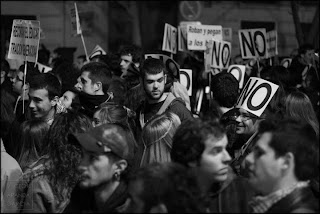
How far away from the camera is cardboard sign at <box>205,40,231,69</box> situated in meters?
12.9

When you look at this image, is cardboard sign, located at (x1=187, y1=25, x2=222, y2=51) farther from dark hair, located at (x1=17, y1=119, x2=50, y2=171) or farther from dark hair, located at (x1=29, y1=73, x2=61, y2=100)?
dark hair, located at (x1=17, y1=119, x2=50, y2=171)

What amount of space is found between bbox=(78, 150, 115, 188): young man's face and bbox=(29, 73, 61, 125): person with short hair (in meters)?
2.82

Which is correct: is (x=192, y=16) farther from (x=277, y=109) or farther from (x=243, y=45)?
(x=277, y=109)

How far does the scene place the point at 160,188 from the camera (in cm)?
424

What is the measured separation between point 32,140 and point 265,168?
2364mm

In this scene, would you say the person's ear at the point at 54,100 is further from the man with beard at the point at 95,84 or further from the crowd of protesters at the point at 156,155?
the man with beard at the point at 95,84

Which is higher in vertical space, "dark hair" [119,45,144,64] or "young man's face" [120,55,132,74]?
"dark hair" [119,45,144,64]

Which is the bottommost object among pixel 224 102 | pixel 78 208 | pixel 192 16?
pixel 78 208

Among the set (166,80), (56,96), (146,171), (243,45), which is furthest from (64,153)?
(243,45)

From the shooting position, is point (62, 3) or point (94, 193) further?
point (62, 3)

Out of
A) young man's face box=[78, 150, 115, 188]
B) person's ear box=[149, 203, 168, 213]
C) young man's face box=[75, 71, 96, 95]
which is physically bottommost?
person's ear box=[149, 203, 168, 213]

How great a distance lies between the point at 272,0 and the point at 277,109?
23979 mm

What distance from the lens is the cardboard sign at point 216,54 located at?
42.4 feet

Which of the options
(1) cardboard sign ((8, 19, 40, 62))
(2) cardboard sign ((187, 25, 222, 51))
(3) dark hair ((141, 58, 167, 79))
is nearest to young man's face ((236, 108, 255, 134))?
(3) dark hair ((141, 58, 167, 79))
